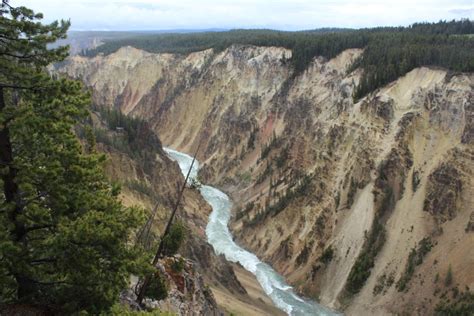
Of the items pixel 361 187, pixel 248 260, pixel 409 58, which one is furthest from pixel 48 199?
pixel 409 58

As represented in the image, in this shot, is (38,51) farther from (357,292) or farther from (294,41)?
(294,41)

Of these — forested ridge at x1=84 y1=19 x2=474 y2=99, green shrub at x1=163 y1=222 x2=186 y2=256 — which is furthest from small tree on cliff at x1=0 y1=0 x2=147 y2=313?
forested ridge at x1=84 y1=19 x2=474 y2=99

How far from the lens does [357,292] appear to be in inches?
1982

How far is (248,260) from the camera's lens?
201 feet

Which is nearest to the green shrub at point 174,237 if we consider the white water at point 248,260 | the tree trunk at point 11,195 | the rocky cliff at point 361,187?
the tree trunk at point 11,195

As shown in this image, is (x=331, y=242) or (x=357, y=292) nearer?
(x=357, y=292)

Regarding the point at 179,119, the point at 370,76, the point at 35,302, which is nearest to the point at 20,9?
the point at 35,302

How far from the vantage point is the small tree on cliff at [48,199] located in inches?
443

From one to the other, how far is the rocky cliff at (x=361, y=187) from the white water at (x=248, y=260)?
1398 millimetres

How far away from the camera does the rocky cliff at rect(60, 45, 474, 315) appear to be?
48.9m

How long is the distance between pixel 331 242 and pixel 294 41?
5568cm

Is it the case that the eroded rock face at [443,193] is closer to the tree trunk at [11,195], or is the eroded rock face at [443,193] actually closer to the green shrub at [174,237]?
the green shrub at [174,237]

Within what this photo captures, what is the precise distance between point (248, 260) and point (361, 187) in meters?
15.9

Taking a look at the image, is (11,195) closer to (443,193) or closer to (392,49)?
(443,193)
